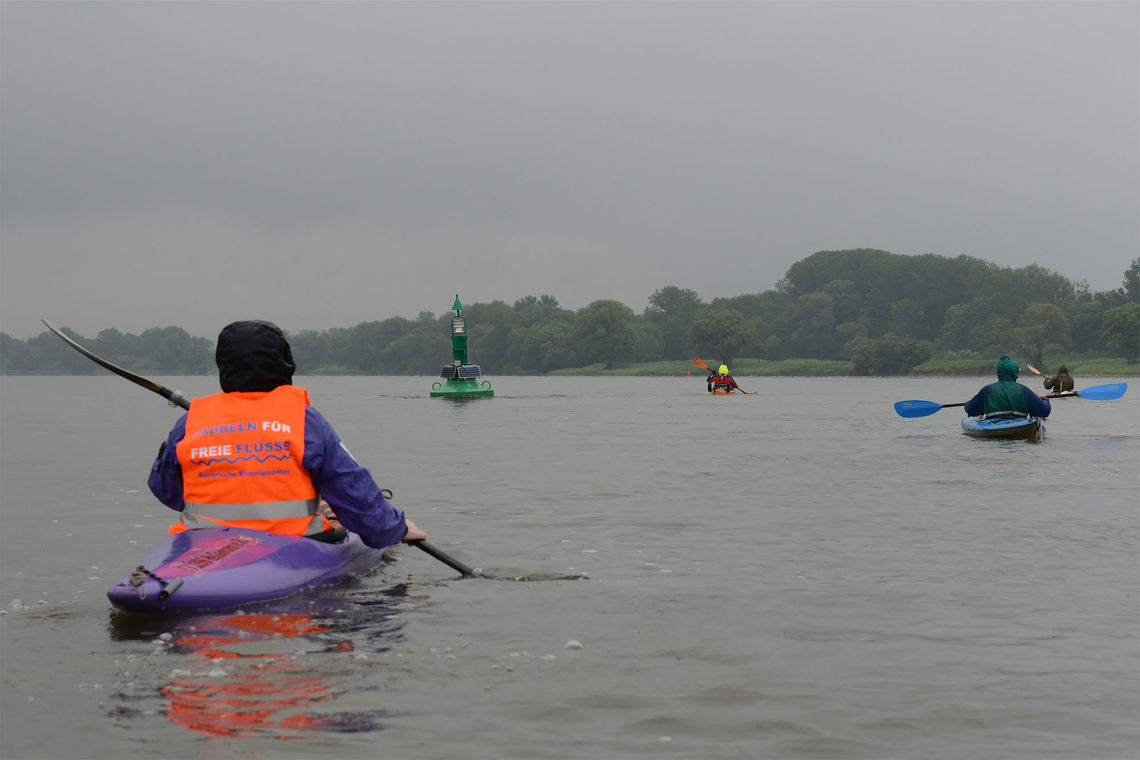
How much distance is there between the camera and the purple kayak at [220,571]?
6855mm

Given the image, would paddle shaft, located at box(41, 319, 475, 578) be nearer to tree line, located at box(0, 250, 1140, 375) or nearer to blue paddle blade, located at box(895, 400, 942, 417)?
blue paddle blade, located at box(895, 400, 942, 417)

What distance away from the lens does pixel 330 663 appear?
6.12m

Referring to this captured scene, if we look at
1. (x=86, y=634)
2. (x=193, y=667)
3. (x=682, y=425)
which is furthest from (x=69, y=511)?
(x=682, y=425)

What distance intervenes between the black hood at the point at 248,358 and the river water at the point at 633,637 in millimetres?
1620

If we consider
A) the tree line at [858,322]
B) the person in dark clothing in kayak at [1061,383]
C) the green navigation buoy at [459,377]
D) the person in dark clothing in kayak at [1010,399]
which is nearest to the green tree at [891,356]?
the tree line at [858,322]

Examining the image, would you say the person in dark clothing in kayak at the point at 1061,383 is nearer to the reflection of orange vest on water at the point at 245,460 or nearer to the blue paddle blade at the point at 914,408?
the blue paddle blade at the point at 914,408

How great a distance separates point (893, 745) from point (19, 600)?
21.6ft

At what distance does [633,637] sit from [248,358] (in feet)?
10.8

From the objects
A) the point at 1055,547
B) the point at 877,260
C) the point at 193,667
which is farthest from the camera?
the point at 877,260

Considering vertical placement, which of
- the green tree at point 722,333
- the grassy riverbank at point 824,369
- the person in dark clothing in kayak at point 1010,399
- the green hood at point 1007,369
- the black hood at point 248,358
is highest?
the green tree at point 722,333

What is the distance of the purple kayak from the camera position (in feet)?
22.5

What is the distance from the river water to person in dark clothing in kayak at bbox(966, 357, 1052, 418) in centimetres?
753

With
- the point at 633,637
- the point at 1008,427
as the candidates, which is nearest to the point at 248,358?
the point at 633,637

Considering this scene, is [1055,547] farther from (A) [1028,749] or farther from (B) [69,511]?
(B) [69,511]
